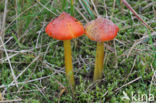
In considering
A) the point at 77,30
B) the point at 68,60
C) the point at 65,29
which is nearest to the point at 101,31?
the point at 77,30

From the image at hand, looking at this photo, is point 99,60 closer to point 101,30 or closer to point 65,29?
→ point 101,30

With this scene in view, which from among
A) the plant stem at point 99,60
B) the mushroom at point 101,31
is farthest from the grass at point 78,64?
the mushroom at point 101,31

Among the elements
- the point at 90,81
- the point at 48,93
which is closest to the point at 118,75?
the point at 90,81

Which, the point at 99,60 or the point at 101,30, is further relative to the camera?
the point at 99,60

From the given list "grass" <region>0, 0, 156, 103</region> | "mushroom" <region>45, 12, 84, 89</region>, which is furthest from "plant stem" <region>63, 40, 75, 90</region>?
"mushroom" <region>45, 12, 84, 89</region>

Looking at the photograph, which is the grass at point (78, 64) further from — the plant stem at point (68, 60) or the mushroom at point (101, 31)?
the mushroom at point (101, 31)

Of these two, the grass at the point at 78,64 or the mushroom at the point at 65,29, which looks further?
the grass at the point at 78,64

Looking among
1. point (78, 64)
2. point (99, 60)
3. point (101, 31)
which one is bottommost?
point (78, 64)

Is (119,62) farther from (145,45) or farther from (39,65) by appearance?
(39,65)
